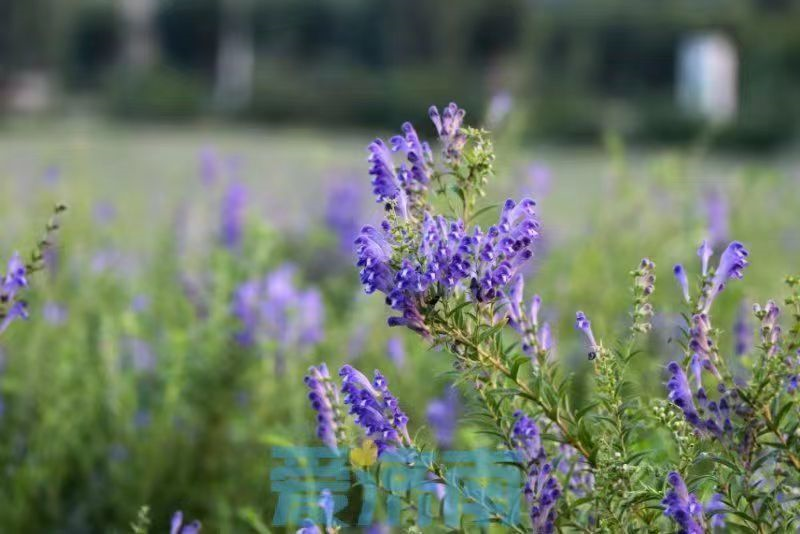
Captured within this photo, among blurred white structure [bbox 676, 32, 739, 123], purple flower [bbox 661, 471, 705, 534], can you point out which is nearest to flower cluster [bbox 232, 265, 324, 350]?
purple flower [bbox 661, 471, 705, 534]

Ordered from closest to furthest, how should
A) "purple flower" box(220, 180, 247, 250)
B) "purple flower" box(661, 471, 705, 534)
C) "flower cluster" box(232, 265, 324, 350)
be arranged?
"purple flower" box(661, 471, 705, 534)
"flower cluster" box(232, 265, 324, 350)
"purple flower" box(220, 180, 247, 250)

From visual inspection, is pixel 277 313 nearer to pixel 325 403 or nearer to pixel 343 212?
pixel 325 403

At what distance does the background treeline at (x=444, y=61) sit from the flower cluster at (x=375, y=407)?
19141mm

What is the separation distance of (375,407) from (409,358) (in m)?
1.81

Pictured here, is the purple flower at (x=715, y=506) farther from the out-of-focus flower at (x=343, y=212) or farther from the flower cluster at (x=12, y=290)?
the out-of-focus flower at (x=343, y=212)

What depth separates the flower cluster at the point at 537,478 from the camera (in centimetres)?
116

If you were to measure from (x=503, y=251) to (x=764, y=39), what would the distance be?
→ 23.3 m

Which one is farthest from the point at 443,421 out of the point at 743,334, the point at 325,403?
the point at 325,403

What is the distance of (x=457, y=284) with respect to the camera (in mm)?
1171

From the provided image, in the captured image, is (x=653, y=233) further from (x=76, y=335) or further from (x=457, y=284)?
(x=457, y=284)

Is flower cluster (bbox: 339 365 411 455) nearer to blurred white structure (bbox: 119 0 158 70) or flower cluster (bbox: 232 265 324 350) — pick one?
flower cluster (bbox: 232 265 324 350)

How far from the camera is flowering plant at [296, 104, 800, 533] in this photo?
1.11m

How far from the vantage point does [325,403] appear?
4.36 feet

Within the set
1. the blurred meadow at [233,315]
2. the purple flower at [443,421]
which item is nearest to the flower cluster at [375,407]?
the blurred meadow at [233,315]
